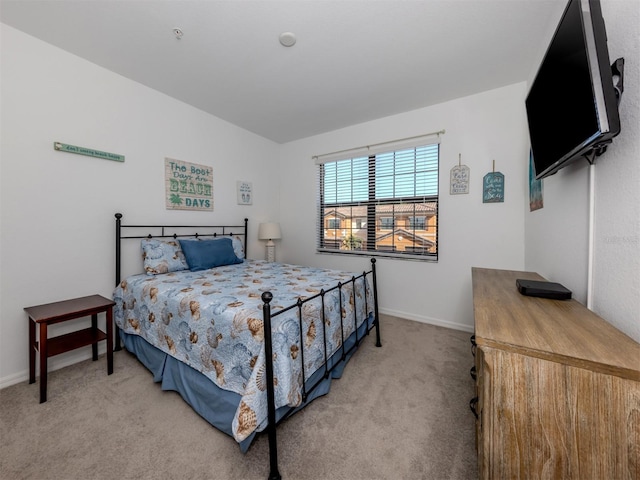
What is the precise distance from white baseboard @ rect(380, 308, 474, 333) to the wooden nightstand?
2853 millimetres

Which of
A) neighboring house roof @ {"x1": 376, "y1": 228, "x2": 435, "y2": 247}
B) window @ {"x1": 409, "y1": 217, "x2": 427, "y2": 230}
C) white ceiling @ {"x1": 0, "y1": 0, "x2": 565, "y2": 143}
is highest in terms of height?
white ceiling @ {"x1": 0, "y1": 0, "x2": 565, "y2": 143}

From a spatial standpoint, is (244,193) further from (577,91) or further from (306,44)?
(577,91)

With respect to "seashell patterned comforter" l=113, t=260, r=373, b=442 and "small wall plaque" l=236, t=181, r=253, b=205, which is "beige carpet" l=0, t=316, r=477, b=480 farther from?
"small wall plaque" l=236, t=181, r=253, b=205

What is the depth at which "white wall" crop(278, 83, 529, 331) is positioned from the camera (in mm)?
2514

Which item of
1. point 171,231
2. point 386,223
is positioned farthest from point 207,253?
point 386,223

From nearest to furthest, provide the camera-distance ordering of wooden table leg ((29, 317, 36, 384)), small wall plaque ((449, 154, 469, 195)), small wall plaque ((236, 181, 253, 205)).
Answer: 1. wooden table leg ((29, 317, 36, 384))
2. small wall plaque ((449, 154, 469, 195))
3. small wall plaque ((236, 181, 253, 205))

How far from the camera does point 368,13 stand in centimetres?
170

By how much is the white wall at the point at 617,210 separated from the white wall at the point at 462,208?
1.32 m

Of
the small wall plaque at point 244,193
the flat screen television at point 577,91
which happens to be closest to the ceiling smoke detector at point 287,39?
the flat screen television at point 577,91

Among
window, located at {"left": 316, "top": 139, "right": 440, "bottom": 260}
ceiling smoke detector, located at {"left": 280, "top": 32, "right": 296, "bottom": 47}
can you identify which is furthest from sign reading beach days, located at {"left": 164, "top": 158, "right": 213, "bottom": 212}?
ceiling smoke detector, located at {"left": 280, "top": 32, "right": 296, "bottom": 47}

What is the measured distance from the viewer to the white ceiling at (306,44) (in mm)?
1672

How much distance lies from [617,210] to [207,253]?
2.94 metres

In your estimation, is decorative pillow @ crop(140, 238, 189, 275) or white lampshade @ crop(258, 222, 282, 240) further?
white lampshade @ crop(258, 222, 282, 240)

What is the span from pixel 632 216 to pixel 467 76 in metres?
2.14
